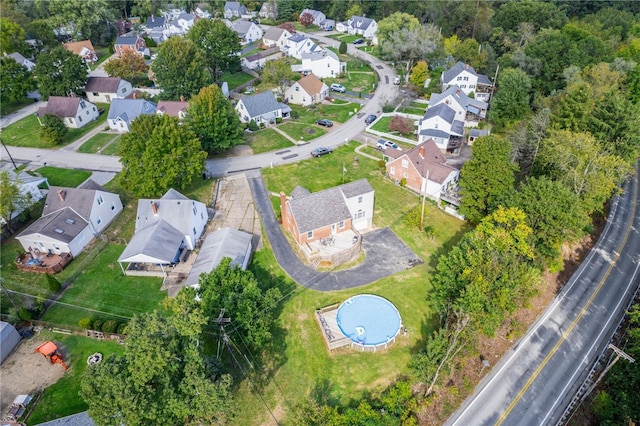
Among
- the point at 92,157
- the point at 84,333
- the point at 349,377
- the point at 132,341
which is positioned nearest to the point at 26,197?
the point at 92,157

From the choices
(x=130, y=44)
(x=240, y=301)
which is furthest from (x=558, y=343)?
(x=130, y=44)

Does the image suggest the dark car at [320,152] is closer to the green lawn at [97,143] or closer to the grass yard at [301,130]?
the grass yard at [301,130]

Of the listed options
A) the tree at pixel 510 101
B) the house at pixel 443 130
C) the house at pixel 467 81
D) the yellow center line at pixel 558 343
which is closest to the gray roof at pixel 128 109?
the house at pixel 443 130

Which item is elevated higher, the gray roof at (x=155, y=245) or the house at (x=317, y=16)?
the house at (x=317, y=16)

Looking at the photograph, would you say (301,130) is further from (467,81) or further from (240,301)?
(240,301)

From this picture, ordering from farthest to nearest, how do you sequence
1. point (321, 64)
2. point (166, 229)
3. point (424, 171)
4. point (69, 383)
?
1. point (321, 64)
2. point (424, 171)
3. point (166, 229)
4. point (69, 383)

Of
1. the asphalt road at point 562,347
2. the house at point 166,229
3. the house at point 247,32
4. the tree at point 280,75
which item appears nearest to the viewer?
the asphalt road at point 562,347
